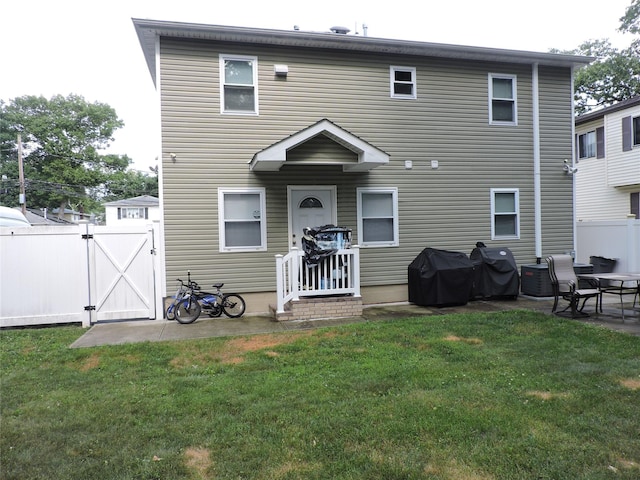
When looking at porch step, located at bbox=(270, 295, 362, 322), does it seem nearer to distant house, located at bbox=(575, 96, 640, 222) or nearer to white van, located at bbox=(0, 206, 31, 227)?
white van, located at bbox=(0, 206, 31, 227)

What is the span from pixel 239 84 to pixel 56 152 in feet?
126

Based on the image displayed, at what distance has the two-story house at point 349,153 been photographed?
820 cm

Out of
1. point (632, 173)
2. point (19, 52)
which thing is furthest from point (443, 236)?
point (632, 173)

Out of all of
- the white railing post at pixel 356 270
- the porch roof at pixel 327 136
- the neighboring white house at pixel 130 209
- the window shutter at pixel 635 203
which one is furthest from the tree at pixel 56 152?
the window shutter at pixel 635 203

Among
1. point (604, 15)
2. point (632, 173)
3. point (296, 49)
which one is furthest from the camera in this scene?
point (604, 15)

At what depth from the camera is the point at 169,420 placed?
3.49 metres

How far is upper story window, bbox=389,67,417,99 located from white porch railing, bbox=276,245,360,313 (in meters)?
4.07

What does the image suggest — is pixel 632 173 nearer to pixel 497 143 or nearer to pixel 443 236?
pixel 497 143

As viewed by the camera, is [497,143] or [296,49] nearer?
[296,49]

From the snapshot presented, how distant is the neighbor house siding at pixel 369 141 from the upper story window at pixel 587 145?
7944mm

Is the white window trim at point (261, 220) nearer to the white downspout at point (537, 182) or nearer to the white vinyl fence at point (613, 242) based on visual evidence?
the white downspout at point (537, 182)

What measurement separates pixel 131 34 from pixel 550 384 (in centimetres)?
917

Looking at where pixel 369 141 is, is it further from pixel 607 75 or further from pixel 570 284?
pixel 607 75

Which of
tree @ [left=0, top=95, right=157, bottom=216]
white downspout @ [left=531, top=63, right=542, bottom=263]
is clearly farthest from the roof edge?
tree @ [left=0, top=95, right=157, bottom=216]
